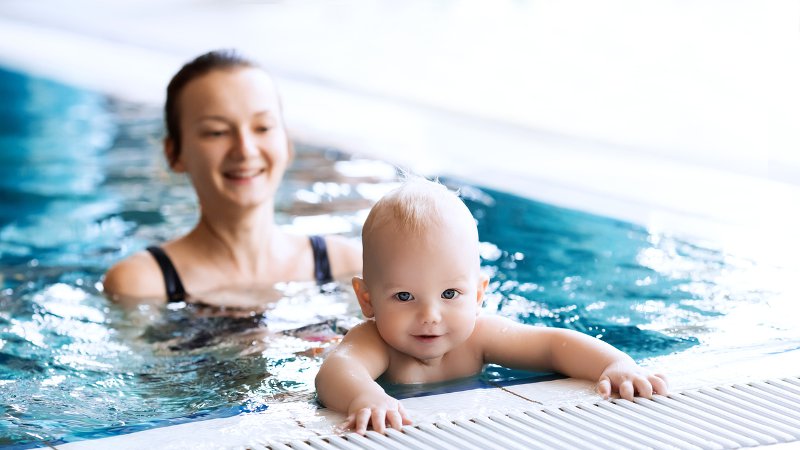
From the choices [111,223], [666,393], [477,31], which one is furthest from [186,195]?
[477,31]

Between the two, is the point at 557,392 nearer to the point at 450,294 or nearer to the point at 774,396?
the point at 450,294

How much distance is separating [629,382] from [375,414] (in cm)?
61

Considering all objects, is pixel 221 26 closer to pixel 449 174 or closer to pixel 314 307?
pixel 449 174

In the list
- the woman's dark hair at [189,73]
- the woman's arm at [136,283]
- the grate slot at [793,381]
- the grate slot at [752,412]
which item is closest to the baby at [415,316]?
the grate slot at [752,412]

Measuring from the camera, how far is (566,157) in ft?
22.0

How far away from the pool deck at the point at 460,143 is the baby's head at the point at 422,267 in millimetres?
173

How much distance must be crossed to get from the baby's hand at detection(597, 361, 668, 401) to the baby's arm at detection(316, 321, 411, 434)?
0.50 m

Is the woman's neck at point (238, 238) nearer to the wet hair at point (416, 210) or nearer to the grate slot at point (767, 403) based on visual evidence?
the wet hair at point (416, 210)

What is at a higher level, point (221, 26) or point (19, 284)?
point (221, 26)

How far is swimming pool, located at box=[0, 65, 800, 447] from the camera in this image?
301 cm

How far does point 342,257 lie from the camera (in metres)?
4.36

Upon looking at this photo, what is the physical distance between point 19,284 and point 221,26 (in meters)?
10.1

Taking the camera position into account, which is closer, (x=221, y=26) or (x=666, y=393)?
(x=666, y=393)

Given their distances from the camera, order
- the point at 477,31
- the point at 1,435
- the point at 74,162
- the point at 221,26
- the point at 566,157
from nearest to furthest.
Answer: the point at 1,435
the point at 566,157
the point at 74,162
the point at 477,31
the point at 221,26
